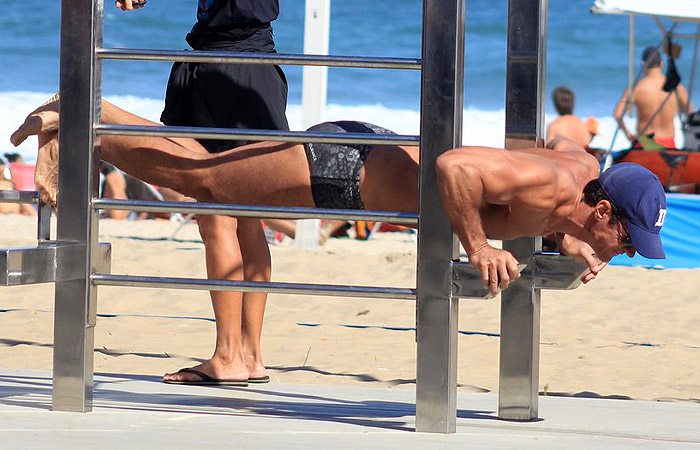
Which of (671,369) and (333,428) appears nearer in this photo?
(333,428)

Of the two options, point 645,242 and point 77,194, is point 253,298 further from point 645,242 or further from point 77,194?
point 645,242

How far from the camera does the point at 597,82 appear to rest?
22234 millimetres

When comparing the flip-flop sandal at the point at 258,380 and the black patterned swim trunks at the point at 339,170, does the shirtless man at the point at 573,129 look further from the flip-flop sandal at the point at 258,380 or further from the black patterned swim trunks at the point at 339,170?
the black patterned swim trunks at the point at 339,170

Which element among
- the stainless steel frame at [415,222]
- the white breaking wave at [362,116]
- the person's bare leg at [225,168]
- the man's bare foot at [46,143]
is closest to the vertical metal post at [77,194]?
the stainless steel frame at [415,222]

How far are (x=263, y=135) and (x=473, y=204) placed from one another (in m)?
0.55

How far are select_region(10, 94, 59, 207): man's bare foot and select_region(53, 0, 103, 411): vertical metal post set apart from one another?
114 millimetres

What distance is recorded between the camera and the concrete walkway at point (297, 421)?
2.48 meters

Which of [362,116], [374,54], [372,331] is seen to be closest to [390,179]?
[372,331]

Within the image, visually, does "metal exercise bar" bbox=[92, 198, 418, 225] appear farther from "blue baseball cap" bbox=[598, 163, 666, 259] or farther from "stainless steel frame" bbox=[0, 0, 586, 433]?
"blue baseball cap" bbox=[598, 163, 666, 259]

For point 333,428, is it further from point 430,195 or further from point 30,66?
point 30,66

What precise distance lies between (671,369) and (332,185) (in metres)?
2.18

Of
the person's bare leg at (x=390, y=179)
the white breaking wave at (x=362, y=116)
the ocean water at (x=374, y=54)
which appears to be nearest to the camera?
the person's bare leg at (x=390, y=179)

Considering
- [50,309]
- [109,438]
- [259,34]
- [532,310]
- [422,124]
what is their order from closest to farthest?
[109,438], [422,124], [532,310], [259,34], [50,309]

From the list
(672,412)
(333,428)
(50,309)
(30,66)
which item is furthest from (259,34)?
(30,66)
